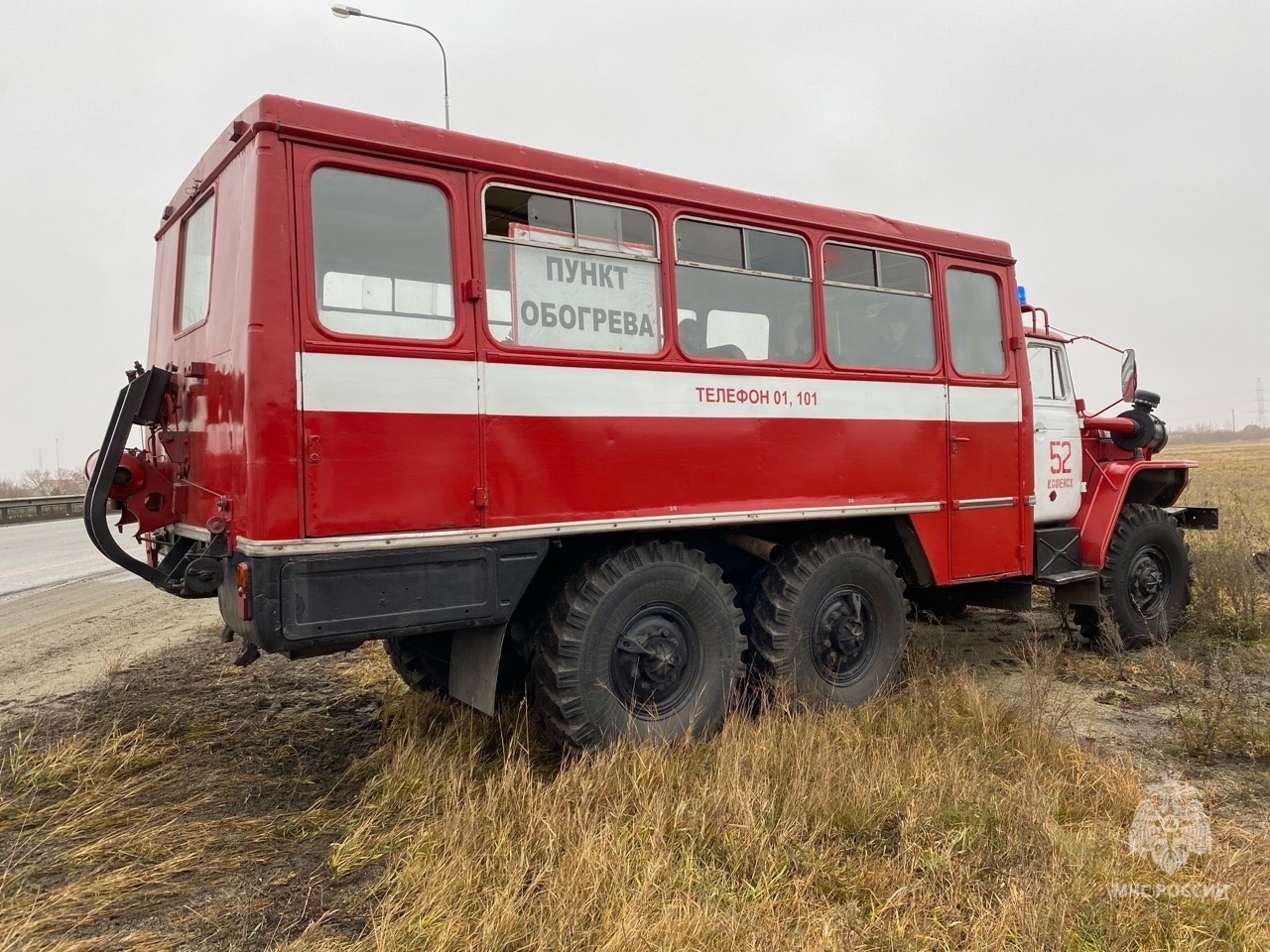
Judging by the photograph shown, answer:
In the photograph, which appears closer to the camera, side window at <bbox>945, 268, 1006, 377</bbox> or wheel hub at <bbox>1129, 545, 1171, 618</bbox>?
side window at <bbox>945, 268, 1006, 377</bbox>

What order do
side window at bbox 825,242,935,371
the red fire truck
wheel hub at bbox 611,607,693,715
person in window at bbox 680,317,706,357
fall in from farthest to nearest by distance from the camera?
side window at bbox 825,242,935,371
person in window at bbox 680,317,706,357
wheel hub at bbox 611,607,693,715
the red fire truck

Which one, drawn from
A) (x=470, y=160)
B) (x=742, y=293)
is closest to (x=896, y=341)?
(x=742, y=293)

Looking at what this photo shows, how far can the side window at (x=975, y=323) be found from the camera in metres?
5.71

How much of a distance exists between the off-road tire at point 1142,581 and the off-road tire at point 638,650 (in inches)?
145

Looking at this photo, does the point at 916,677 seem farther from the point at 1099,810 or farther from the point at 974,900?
the point at 974,900

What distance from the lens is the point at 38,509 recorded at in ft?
80.5

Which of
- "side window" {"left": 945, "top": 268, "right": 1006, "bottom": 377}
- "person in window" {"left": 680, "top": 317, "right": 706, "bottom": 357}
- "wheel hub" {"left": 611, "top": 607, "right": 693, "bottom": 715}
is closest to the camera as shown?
"wheel hub" {"left": 611, "top": 607, "right": 693, "bottom": 715}

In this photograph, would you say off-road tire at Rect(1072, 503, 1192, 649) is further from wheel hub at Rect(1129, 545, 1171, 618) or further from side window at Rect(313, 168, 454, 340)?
side window at Rect(313, 168, 454, 340)

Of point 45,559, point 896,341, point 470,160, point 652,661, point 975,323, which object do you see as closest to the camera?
point 470,160

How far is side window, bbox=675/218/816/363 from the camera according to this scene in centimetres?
454

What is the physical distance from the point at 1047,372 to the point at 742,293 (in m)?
3.37

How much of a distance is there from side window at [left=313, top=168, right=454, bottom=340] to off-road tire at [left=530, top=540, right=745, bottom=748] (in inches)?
56.8

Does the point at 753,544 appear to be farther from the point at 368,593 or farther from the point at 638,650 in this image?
the point at 368,593

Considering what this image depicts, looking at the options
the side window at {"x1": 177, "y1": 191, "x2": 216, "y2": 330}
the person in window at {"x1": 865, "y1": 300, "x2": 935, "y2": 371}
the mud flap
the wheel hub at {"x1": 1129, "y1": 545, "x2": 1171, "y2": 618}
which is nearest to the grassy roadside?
the mud flap
